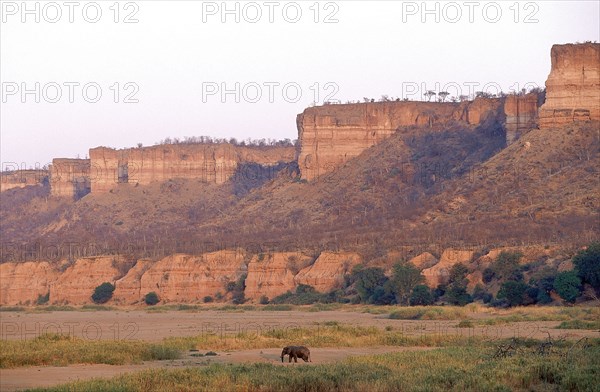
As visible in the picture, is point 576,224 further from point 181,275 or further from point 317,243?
point 181,275

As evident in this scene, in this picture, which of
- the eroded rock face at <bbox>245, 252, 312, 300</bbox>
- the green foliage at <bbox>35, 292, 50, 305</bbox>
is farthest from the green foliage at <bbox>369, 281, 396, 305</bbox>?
the green foliage at <bbox>35, 292, 50, 305</bbox>

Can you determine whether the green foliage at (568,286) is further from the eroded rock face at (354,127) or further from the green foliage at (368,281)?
the eroded rock face at (354,127)

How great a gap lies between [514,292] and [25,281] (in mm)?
50310

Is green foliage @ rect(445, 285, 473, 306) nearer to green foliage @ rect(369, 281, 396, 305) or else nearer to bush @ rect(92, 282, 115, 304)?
green foliage @ rect(369, 281, 396, 305)

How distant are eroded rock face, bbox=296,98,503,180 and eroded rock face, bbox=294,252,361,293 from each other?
42.4 m

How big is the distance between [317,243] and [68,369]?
6430cm

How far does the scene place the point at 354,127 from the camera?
439 feet

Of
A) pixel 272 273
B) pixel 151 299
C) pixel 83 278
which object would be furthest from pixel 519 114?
pixel 83 278

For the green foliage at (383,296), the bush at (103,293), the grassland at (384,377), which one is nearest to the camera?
the grassland at (384,377)

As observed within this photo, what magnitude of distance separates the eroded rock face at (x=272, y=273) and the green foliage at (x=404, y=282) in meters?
13.0

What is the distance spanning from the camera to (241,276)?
93.3m

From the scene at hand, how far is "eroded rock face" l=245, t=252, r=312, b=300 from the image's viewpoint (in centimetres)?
8856

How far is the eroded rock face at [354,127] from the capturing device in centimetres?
13300

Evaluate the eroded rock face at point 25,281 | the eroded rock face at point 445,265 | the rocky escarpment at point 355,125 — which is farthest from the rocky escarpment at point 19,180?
the eroded rock face at point 445,265
